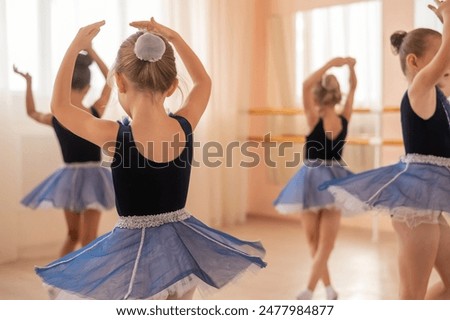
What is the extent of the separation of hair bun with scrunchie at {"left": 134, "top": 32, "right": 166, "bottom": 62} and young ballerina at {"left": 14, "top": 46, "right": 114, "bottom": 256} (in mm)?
1002

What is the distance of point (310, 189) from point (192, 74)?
97cm

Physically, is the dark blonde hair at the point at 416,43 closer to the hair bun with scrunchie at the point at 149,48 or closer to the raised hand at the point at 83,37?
the hair bun with scrunchie at the point at 149,48

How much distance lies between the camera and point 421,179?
143 centimetres

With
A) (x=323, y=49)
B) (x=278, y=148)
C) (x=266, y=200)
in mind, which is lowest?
(x=266, y=200)

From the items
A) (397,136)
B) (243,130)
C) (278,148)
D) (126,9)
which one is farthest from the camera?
(278,148)

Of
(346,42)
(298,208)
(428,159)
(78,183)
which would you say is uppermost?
(346,42)

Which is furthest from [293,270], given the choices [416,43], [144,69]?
[144,69]

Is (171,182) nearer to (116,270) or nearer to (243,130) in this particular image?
(116,270)

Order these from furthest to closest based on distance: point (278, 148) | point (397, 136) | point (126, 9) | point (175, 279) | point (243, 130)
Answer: point (278, 148) → point (243, 130) → point (397, 136) → point (126, 9) → point (175, 279)

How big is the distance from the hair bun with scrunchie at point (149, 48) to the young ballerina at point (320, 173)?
1051 mm

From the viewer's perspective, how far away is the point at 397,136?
3229 mm

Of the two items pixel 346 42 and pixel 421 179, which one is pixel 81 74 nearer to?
pixel 421 179
